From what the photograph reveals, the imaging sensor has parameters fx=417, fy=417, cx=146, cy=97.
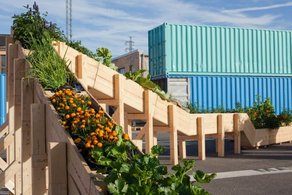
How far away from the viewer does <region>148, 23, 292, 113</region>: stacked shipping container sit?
772 inches

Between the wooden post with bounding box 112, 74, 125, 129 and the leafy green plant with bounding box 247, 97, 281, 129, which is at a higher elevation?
the wooden post with bounding box 112, 74, 125, 129

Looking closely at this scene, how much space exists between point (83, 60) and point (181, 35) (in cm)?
1282

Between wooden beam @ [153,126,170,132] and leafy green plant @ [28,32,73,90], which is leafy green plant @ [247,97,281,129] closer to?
wooden beam @ [153,126,170,132]

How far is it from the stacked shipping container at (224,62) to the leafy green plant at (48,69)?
45.0ft

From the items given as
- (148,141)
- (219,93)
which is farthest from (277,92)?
(148,141)

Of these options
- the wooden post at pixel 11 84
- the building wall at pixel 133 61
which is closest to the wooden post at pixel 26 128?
the wooden post at pixel 11 84

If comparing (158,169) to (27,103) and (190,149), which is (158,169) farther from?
(190,149)

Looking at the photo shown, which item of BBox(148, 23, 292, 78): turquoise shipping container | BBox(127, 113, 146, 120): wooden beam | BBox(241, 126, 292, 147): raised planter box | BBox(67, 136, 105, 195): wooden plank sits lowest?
BBox(241, 126, 292, 147): raised planter box

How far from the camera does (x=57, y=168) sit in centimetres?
345

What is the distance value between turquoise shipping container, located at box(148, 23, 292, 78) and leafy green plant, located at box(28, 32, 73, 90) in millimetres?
13768

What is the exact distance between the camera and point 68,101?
4.44 m

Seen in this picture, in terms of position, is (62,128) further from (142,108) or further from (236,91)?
(236,91)

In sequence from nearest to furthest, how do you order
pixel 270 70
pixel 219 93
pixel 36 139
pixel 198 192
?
pixel 198 192 → pixel 36 139 → pixel 219 93 → pixel 270 70

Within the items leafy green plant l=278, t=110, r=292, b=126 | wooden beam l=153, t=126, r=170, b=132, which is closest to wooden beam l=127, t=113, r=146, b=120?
wooden beam l=153, t=126, r=170, b=132
